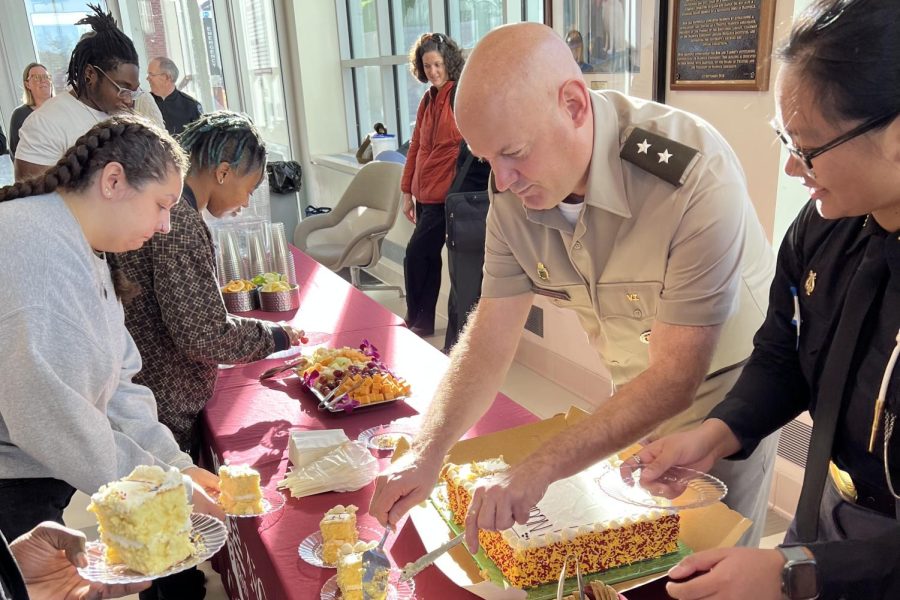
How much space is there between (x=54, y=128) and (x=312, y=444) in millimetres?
2381

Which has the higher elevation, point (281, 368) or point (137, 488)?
point (137, 488)

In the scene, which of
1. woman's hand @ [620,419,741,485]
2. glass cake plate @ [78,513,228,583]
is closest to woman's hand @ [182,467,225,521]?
glass cake plate @ [78,513,228,583]

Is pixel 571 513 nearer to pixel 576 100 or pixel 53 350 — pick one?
pixel 576 100

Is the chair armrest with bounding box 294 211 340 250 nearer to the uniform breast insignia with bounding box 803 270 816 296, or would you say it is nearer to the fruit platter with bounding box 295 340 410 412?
the fruit platter with bounding box 295 340 410 412

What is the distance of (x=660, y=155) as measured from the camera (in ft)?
4.39

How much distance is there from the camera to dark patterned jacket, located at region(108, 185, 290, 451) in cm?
180

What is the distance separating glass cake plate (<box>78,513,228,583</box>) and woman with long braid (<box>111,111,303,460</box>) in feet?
2.42

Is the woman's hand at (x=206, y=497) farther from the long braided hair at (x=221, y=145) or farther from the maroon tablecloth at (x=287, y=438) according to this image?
the long braided hair at (x=221, y=145)

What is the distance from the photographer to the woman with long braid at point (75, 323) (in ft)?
4.19

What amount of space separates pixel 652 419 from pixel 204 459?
139 cm

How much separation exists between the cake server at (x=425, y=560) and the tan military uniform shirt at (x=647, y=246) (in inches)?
21.7

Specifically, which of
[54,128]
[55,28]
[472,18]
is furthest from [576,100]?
[55,28]

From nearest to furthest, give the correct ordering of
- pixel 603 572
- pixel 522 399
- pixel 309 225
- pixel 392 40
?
pixel 603 572 → pixel 522 399 → pixel 309 225 → pixel 392 40

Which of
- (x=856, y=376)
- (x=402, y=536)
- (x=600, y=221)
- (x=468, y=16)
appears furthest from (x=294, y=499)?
(x=468, y=16)
